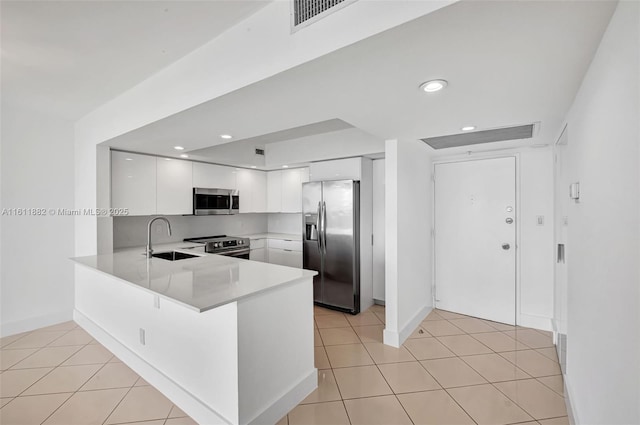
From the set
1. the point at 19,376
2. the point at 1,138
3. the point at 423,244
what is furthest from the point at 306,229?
the point at 1,138

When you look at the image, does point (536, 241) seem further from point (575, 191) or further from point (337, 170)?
point (337, 170)

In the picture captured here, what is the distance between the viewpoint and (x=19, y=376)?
2.47 meters

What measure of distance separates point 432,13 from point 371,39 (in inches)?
10.1

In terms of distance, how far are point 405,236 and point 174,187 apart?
3.18 metres

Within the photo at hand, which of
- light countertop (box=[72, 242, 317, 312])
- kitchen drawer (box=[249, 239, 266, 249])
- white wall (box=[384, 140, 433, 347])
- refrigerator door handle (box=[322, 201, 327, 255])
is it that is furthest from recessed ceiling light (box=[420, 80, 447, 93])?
kitchen drawer (box=[249, 239, 266, 249])

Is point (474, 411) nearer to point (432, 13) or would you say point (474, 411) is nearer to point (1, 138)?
point (432, 13)

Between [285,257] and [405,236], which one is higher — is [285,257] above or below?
below

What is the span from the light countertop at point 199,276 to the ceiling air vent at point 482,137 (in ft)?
6.63

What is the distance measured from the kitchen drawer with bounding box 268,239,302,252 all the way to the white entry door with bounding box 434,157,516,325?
2.05m

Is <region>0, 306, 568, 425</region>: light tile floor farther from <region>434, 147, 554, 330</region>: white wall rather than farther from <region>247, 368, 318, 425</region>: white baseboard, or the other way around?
<region>434, 147, 554, 330</region>: white wall

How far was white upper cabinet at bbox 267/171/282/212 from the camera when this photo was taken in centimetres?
520

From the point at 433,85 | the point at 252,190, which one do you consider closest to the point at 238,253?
the point at 252,190

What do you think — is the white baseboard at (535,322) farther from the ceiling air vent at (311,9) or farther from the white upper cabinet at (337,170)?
the ceiling air vent at (311,9)

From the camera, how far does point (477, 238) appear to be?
145 inches
